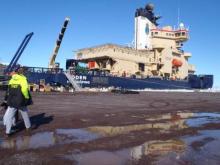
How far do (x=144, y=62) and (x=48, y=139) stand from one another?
37865 mm

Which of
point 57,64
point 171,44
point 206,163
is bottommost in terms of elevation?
point 206,163

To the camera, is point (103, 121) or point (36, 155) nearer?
point (36, 155)

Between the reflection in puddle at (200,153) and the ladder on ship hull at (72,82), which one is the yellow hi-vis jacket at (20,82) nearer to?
the reflection in puddle at (200,153)

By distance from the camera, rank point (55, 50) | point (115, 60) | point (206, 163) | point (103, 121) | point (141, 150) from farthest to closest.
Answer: point (115, 60), point (55, 50), point (103, 121), point (141, 150), point (206, 163)

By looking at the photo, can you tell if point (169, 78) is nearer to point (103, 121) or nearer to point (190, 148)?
point (103, 121)

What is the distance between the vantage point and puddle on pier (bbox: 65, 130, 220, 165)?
16.2 ft

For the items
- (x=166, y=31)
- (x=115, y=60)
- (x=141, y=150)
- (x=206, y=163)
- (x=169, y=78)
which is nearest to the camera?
(x=206, y=163)

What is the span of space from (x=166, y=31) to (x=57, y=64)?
59.5 feet

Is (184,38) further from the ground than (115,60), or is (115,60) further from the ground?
(184,38)

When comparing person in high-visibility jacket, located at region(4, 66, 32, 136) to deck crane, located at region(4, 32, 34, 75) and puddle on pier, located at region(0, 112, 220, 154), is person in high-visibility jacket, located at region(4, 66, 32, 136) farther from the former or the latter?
deck crane, located at region(4, 32, 34, 75)

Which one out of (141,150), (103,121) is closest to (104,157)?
(141,150)

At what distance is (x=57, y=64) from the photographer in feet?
125

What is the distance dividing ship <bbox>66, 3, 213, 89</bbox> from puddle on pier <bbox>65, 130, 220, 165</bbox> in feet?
89.6

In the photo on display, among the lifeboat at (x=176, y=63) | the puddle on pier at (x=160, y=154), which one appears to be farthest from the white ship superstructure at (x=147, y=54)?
the puddle on pier at (x=160, y=154)
